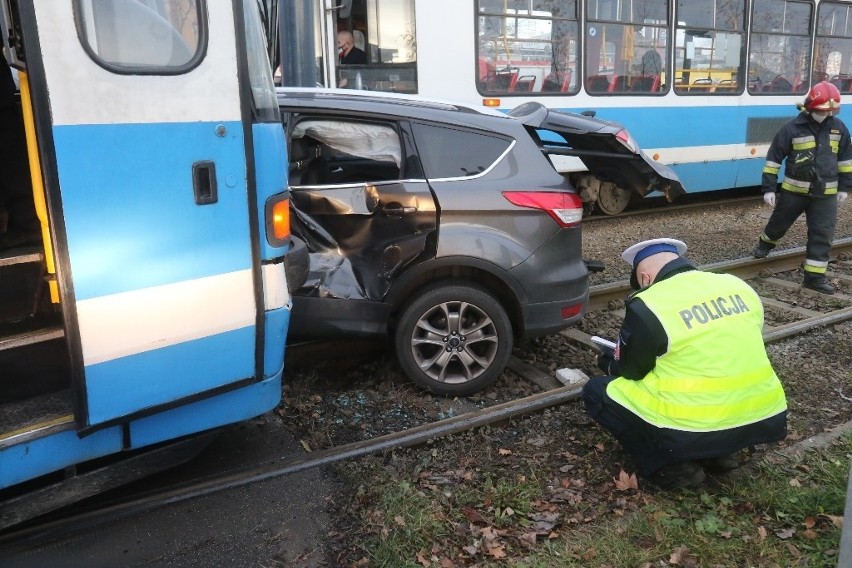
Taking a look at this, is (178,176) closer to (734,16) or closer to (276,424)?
(276,424)

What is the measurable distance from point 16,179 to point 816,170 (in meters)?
6.70

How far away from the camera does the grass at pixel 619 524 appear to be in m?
3.17

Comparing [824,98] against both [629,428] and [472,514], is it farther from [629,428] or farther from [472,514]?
[472,514]

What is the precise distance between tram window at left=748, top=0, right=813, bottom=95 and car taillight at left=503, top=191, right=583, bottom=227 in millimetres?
8298

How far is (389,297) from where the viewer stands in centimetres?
456

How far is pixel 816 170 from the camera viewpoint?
23.6 ft

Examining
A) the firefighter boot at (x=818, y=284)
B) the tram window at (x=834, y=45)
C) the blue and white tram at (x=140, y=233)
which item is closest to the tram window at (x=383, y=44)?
the firefighter boot at (x=818, y=284)

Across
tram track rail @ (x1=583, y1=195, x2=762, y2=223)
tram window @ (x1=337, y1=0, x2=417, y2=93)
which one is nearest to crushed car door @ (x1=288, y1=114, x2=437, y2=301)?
tram window @ (x1=337, y1=0, x2=417, y2=93)

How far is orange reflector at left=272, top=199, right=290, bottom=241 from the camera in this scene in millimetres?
3338

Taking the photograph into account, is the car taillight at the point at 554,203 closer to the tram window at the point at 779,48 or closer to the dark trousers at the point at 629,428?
the dark trousers at the point at 629,428

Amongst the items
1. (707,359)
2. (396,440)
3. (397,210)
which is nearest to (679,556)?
(707,359)

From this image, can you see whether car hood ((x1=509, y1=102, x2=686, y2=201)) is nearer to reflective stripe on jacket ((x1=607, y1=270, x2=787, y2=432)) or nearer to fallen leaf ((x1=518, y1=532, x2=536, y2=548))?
reflective stripe on jacket ((x1=607, y1=270, x2=787, y2=432))

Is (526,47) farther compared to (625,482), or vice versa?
(526,47)

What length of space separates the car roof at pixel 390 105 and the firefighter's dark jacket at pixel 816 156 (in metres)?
3.90
